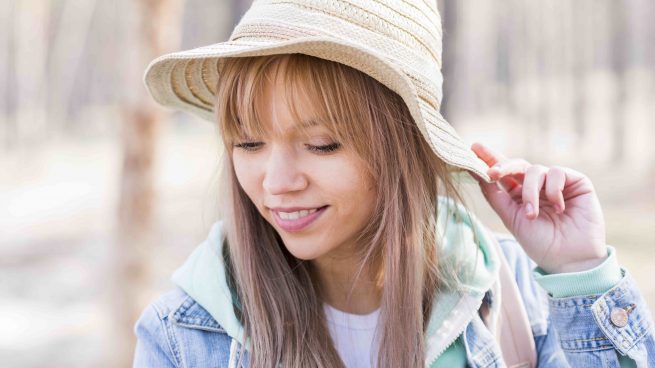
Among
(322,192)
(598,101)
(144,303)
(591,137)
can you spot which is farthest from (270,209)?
(598,101)

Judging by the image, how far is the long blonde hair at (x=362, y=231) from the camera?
5.14ft

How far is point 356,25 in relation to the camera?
155 cm

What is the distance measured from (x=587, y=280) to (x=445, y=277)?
30 centimetres

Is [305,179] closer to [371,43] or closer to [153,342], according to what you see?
[371,43]

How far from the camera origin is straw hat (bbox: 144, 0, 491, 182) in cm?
148

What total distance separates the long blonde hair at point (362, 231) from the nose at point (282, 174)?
0.22 ft

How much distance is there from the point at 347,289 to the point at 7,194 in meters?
10.8

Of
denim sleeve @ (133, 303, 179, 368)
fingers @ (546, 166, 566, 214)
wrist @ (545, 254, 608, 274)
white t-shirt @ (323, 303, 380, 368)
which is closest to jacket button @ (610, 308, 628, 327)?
wrist @ (545, 254, 608, 274)

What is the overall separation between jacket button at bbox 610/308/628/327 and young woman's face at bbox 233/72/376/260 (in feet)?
1.83

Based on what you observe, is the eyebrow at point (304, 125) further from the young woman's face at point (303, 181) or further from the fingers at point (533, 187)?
the fingers at point (533, 187)

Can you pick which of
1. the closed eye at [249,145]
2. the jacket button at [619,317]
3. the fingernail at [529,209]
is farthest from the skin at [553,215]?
the closed eye at [249,145]

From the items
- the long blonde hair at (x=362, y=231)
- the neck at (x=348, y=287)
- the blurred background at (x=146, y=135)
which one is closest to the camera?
the long blonde hair at (x=362, y=231)

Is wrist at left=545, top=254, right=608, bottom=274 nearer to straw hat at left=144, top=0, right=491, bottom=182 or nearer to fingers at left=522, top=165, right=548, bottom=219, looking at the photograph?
fingers at left=522, top=165, right=548, bottom=219

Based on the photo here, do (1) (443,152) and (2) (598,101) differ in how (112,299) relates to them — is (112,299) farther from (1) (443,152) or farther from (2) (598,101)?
(2) (598,101)
